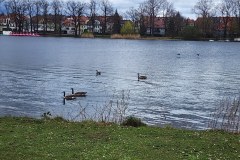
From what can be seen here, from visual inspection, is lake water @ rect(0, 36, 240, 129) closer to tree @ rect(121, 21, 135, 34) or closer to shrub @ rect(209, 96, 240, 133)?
shrub @ rect(209, 96, 240, 133)

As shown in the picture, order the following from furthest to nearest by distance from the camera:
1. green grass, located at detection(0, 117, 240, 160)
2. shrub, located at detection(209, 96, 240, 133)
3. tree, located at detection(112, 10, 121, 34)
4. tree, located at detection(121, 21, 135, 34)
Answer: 1. tree, located at detection(112, 10, 121, 34)
2. tree, located at detection(121, 21, 135, 34)
3. shrub, located at detection(209, 96, 240, 133)
4. green grass, located at detection(0, 117, 240, 160)

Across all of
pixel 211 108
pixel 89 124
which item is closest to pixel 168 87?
pixel 211 108

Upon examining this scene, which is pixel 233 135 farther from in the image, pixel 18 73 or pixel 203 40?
pixel 203 40

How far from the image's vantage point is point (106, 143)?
484 inches

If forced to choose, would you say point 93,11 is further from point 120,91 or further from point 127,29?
point 120,91

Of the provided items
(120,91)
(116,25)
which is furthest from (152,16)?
(120,91)

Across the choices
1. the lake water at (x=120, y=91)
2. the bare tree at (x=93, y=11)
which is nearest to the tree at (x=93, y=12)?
the bare tree at (x=93, y=11)

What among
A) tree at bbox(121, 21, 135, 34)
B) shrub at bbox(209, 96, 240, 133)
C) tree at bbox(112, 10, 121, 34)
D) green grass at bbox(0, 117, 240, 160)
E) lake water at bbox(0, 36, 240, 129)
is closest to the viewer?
green grass at bbox(0, 117, 240, 160)

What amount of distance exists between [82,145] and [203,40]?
526ft

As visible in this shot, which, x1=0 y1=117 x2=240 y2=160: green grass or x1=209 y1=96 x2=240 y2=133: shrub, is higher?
x1=0 y1=117 x2=240 y2=160: green grass

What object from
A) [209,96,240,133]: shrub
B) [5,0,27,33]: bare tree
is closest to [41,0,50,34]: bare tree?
[5,0,27,33]: bare tree

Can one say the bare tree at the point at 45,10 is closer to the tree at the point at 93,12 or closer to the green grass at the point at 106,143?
the tree at the point at 93,12

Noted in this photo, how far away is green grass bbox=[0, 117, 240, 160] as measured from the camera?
10.9m

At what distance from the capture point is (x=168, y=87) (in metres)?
38.2
